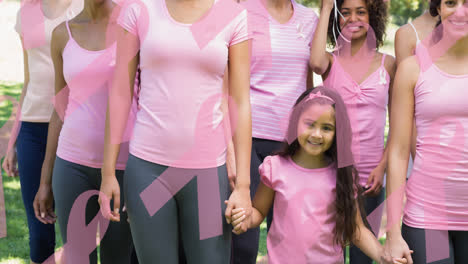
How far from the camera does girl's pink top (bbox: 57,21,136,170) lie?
260 cm

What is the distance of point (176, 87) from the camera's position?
222cm

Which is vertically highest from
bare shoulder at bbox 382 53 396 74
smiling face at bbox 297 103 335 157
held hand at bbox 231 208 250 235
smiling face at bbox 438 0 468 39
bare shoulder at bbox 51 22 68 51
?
smiling face at bbox 438 0 468 39

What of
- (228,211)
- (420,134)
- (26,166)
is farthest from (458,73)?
(26,166)

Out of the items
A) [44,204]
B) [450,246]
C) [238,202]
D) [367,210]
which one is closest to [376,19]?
[367,210]

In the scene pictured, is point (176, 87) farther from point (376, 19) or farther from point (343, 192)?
point (376, 19)

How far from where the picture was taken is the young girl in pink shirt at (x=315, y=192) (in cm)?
255

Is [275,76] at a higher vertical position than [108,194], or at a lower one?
higher

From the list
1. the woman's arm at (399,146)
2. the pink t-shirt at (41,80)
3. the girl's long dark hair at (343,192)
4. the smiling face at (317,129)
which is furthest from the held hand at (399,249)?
the pink t-shirt at (41,80)

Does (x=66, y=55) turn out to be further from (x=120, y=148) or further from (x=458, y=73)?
(x=458, y=73)

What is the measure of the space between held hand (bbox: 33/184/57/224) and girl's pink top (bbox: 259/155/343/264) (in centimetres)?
102

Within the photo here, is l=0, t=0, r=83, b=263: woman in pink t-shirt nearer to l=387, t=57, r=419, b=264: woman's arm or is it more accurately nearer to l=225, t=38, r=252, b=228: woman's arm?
l=225, t=38, r=252, b=228: woman's arm

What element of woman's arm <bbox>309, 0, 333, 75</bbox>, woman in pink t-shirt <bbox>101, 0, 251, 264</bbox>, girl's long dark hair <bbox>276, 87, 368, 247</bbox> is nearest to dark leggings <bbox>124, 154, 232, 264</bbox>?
woman in pink t-shirt <bbox>101, 0, 251, 264</bbox>

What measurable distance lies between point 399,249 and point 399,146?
0.40 m
